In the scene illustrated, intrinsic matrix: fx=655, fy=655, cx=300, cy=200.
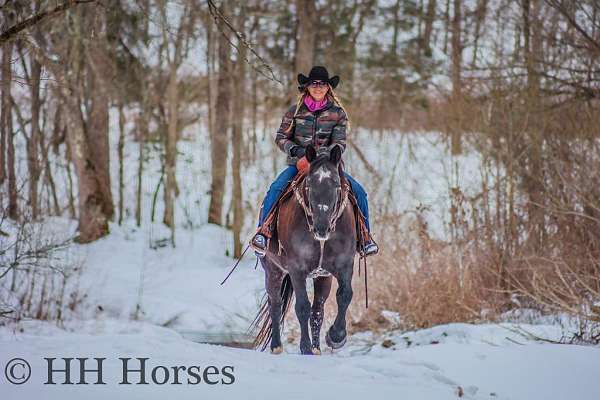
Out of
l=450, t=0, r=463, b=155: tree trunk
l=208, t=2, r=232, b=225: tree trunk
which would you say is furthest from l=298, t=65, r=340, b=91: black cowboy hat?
l=208, t=2, r=232, b=225: tree trunk

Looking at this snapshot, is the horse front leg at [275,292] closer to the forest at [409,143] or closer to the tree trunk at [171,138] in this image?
the forest at [409,143]

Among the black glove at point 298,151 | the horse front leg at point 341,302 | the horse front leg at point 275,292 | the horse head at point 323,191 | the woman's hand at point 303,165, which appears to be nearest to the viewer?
the horse head at point 323,191

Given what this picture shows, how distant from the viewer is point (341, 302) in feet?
19.5

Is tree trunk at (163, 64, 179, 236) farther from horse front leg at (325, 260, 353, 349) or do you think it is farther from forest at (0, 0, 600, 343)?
horse front leg at (325, 260, 353, 349)

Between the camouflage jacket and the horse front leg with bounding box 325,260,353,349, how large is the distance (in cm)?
126

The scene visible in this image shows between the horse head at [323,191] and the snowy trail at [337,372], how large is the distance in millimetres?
1159

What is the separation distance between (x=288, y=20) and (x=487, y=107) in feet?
34.2

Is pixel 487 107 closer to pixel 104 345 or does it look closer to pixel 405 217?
pixel 405 217

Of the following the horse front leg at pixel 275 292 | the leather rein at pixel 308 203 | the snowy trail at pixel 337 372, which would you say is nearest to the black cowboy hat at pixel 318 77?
the leather rein at pixel 308 203

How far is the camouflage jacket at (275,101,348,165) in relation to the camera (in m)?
6.34

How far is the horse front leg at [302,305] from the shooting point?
5.89m

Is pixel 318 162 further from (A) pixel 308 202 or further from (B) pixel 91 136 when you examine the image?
(B) pixel 91 136

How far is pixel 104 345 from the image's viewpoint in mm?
5730

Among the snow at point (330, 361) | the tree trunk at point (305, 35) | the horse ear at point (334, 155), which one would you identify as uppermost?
the tree trunk at point (305, 35)
